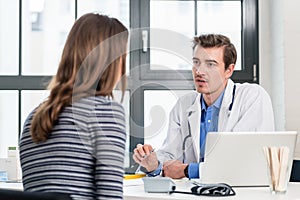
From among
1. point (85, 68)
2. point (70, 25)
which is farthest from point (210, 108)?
point (85, 68)

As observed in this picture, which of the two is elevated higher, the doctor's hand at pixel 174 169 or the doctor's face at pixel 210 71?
the doctor's face at pixel 210 71

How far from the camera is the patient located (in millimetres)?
1437

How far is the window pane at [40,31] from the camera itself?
3734 millimetres

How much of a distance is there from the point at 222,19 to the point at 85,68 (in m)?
2.41

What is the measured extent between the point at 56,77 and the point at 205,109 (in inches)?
60.9

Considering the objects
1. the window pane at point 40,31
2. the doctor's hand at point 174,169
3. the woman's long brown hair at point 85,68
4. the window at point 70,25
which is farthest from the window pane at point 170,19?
the woman's long brown hair at point 85,68

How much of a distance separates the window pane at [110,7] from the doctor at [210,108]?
904mm

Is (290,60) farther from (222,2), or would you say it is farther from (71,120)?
(71,120)

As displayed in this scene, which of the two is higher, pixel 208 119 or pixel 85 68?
pixel 85 68

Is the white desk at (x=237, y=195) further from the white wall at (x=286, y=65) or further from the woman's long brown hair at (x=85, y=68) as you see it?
the white wall at (x=286, y=65)

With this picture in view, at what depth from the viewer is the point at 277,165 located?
2.15 m

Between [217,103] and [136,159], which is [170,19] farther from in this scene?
[136,159]

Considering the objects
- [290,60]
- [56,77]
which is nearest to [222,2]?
[290,60]

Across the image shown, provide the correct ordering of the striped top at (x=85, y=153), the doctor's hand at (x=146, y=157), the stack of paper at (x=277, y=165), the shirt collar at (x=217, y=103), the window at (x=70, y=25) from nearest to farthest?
the striped top at (x=85, y=153) < the stack of paper at (x=277, y=165) < the doctor's hand at (x=146, y=157) < the shirt collar at (x=217, y=103) < the window at (x=70, y=25)
